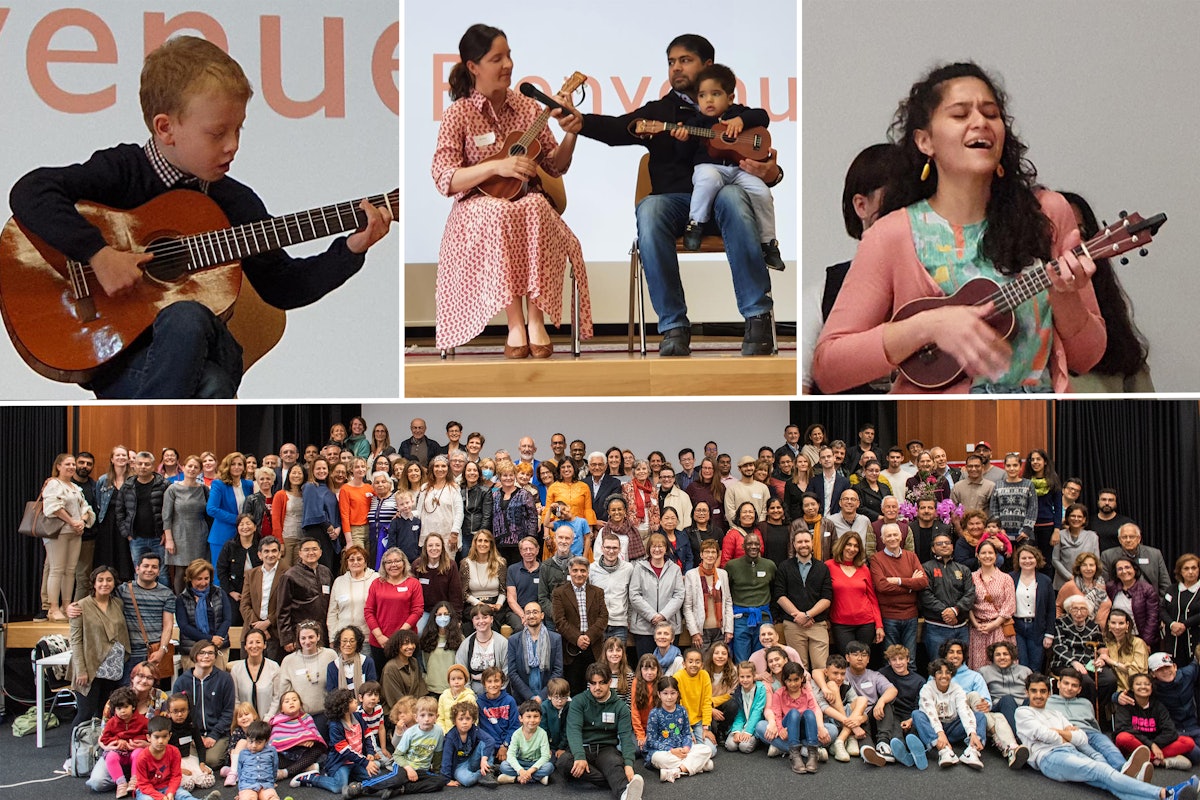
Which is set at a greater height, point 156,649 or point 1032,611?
point 1032,611

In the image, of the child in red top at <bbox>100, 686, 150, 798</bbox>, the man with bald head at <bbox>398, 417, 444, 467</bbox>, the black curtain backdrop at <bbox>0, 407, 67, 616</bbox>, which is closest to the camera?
the child in red top at <bbox>100, 686, 150, 798</bbox>

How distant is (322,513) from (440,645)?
3.58 feet

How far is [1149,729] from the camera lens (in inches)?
263

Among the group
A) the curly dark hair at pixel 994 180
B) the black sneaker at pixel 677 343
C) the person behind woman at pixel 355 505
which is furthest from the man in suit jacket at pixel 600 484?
the curly dark hair at pixel 994 180

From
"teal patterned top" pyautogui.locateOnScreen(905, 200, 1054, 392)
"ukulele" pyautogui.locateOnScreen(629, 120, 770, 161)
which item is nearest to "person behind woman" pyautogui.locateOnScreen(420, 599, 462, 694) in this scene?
"ukulele" pyautogui.locateOnScreen(629, 120, 770, 161)

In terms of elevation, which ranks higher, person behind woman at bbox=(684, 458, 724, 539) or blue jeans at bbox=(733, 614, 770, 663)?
person behind woman at bbox=(684, 458, 724, 539)

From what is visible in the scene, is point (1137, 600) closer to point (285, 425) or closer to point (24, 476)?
point (285, 425)

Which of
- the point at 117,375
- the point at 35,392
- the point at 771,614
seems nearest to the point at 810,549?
the point at 771,614

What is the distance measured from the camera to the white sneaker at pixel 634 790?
615 cm

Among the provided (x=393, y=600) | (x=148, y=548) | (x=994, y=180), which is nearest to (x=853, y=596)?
(x=994, y=180)

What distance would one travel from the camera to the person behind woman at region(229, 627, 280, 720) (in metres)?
6.68

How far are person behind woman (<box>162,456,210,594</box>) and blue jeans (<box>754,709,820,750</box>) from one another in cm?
366

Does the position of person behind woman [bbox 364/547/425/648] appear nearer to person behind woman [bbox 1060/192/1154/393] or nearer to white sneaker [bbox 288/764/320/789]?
white sneaker [bbox 288/764/320/789]

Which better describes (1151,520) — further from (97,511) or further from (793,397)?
(97,511)
